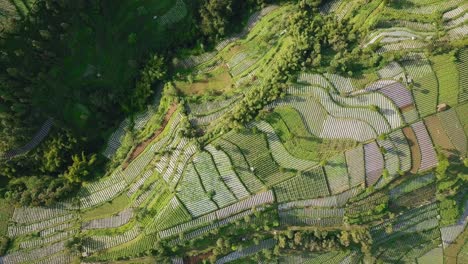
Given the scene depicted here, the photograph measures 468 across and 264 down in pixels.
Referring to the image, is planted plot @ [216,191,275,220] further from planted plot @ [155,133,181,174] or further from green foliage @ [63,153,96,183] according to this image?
green foliage @ [63,153,96,183]

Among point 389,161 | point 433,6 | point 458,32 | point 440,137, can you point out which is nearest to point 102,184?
point 389,161

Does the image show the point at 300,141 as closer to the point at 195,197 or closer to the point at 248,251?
the point at 195,197

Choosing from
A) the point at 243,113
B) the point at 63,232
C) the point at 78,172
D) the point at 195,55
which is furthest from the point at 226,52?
the point at 63,232

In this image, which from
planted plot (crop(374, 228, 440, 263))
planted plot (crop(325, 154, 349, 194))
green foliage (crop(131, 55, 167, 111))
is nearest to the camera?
planted plot (crop(325, 154, 349, 194))

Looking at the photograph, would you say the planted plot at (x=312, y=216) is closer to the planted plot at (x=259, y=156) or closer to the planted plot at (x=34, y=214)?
the planted plot at (x=259, y=156)

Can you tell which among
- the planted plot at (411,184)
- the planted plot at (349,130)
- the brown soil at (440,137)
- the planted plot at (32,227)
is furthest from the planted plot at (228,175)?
the brown soil at (440,137)

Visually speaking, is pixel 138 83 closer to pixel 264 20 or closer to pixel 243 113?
pixel 243 113

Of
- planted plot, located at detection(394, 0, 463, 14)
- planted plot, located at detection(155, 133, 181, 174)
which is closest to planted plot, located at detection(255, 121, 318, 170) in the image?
planted plot, located at detection(155, 133, 181, 174)

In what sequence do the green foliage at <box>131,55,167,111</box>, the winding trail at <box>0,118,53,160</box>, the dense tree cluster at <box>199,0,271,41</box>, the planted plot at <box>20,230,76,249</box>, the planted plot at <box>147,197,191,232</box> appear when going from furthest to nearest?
the dense tree cluster at <box>199,0,271,41</box> → the green foliage at <box>131,55,167,111</box> → the winding trail at <box>0,118,53,160</box> → the planted plot at <box>20,230,76,249</box> → the planted plot at <box>147,197,191,232</box>
